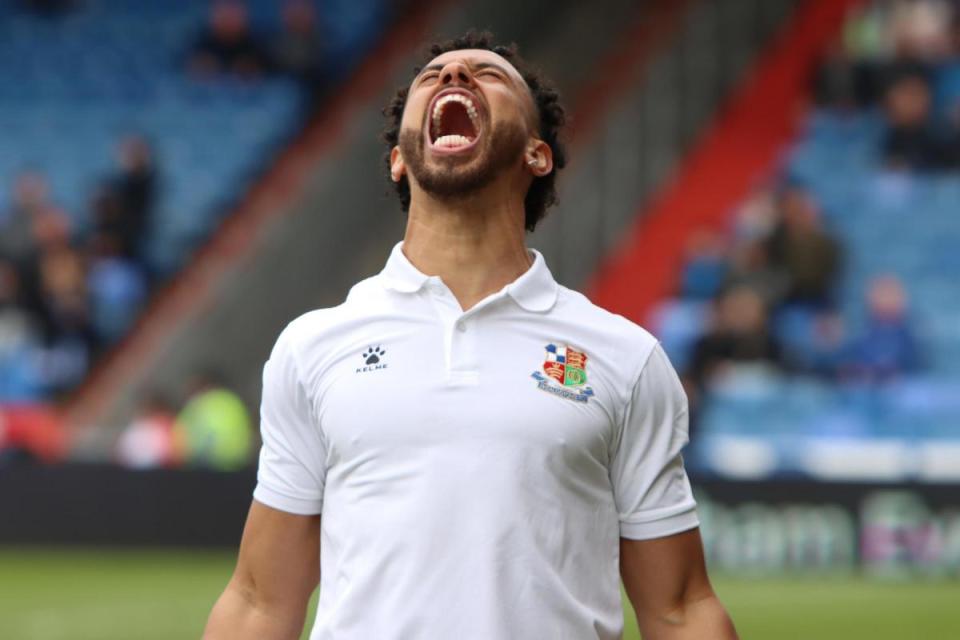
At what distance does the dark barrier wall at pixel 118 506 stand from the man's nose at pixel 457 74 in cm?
1170

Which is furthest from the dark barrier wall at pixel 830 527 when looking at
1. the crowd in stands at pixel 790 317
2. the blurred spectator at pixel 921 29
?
the blurred spectator at pixel 921 29

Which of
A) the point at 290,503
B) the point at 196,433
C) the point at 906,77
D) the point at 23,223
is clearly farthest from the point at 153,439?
the point at 290,503

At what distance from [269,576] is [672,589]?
740 millimetres

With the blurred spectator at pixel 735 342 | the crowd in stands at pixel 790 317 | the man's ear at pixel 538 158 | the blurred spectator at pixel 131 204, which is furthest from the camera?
the blurred spectator at pixel 131 204

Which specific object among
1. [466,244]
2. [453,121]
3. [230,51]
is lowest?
[466,244]

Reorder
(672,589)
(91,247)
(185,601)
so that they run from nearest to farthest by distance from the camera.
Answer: (672,589)
(185,601)
(91,247)

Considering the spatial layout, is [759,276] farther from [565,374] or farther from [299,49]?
[565,374]

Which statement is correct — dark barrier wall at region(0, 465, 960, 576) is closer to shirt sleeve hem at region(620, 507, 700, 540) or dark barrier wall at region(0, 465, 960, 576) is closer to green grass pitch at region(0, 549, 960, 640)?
green grass pitch at region(0, 549, 960, 640)

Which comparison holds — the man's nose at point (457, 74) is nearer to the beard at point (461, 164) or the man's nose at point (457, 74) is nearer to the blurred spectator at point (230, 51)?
the beard at point (461, 164)

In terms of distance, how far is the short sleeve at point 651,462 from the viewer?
3719mm

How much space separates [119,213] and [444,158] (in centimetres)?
1615

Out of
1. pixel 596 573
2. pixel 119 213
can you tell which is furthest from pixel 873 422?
pixel 596 573

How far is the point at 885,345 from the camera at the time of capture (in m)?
16.3

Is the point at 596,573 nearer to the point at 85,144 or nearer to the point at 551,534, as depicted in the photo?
the point at 551,534
